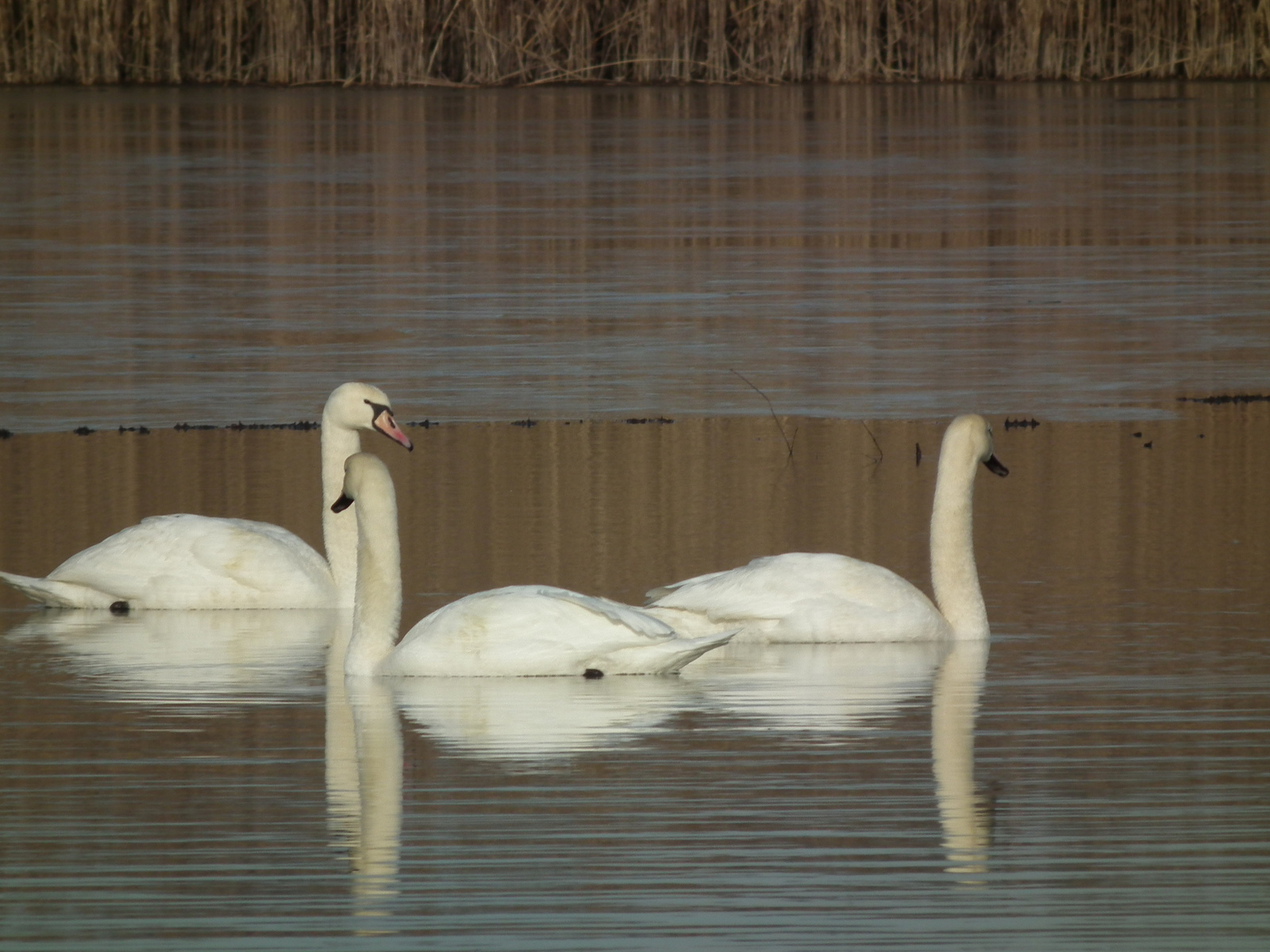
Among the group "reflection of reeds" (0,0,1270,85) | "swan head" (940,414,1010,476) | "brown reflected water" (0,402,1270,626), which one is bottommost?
"brown reflected water" (0,402,1270,626)

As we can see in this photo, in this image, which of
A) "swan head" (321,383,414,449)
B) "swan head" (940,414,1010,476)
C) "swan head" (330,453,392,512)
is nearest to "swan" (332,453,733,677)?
"swan head" (330,453,392,512)

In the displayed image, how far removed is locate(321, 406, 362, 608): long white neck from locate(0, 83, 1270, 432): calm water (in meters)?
2.80

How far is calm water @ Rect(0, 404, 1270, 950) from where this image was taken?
5.20m

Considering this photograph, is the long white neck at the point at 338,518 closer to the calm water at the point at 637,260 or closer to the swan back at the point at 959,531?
the swan back at the point at 959,531

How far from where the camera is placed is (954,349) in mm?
14570

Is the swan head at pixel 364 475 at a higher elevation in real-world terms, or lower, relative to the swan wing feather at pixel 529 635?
higher

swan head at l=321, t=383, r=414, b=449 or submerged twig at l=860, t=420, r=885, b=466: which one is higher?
swan head at l=321, t=383, r=414, b=449

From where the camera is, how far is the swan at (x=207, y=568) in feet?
30.2

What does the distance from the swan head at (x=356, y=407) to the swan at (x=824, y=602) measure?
163 centimetres

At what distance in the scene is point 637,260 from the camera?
18859mm

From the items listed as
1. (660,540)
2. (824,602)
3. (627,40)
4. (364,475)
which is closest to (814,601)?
(824,602)

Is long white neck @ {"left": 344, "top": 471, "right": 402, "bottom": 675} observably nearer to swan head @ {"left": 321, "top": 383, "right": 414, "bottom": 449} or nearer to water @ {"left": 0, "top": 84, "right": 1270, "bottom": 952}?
water @ {"left": 0, "top": 84, "right": 1270, "bottom": 952}

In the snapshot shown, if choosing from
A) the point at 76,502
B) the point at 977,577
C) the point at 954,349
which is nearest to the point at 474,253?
the point at 954,349

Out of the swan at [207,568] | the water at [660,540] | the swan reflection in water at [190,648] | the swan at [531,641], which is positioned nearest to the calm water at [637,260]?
the water at [660,540]
